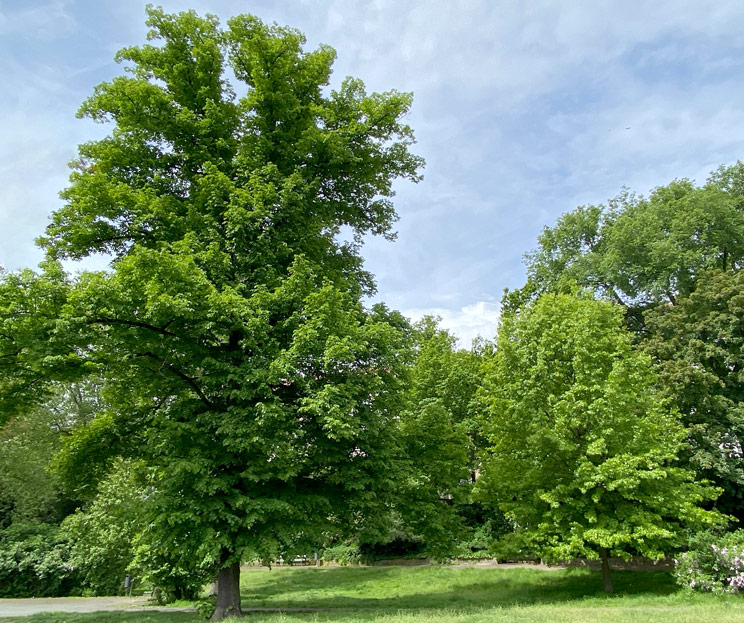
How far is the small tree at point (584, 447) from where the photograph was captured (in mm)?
13609

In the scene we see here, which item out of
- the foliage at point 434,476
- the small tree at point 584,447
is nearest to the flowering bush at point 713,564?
the small tree at point 584,447

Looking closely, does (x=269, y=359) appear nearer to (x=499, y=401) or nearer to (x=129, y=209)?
(x=129, y=209)

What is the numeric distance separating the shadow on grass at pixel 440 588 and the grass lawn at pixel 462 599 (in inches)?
1.1

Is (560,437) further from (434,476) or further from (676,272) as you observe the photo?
(676,272)

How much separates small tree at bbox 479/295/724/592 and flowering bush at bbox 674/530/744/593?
0.61 meters

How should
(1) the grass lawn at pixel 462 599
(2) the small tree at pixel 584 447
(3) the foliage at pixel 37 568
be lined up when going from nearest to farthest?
(1) the grass lawn at pixel 462 599
(2) the small tree at pixel 584 447
(3) the foliage at pixel 37 568

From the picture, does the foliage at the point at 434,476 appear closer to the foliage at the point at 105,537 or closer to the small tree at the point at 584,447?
the small tree at the point at 584,447

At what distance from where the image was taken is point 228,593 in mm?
11461

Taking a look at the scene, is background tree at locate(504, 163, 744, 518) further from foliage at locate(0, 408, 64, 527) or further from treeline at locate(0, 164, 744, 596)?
foliage at locate(0, 408, 64, 527)

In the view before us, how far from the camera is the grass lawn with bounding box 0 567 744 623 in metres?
9.62

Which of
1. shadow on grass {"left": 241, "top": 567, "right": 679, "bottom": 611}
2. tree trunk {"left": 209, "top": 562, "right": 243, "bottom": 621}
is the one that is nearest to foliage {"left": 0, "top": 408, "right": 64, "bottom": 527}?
shadow on grass {"left": 241, "top": 567, "right": 679, "bottom": 611}

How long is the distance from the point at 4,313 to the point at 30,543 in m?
20.7

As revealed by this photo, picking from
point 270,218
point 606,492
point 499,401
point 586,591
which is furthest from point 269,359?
point 586,591

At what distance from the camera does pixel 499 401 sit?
16562 mm
